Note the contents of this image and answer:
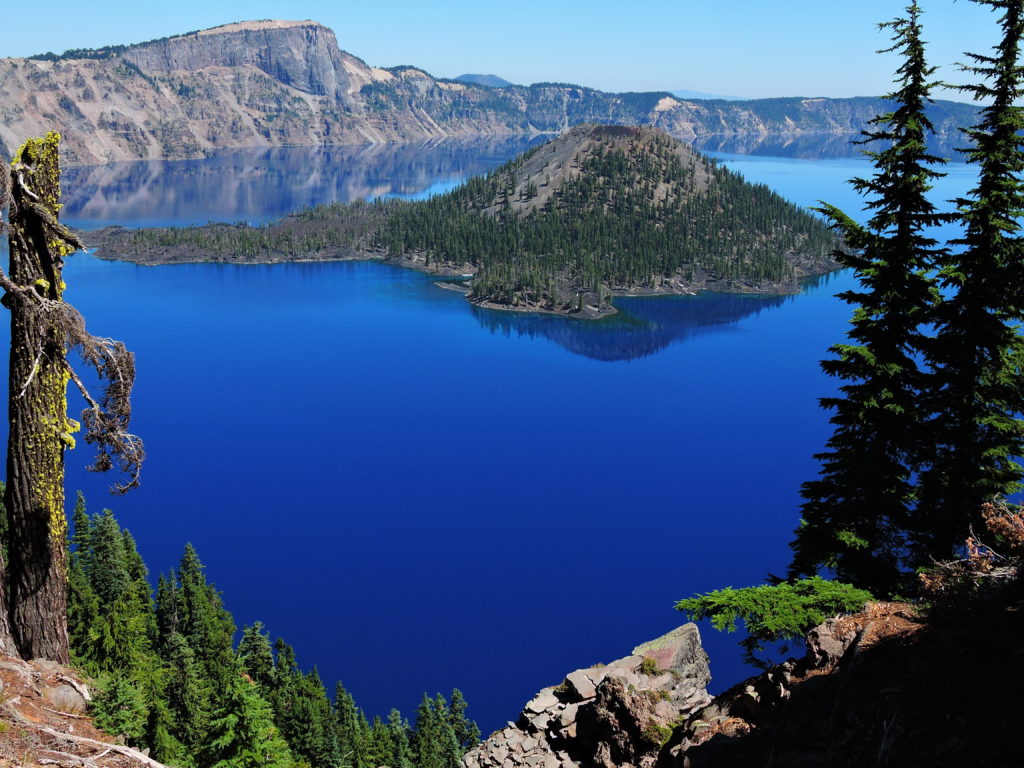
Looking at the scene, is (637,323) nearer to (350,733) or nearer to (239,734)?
(350,733)

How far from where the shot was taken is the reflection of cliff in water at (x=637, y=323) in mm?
146625

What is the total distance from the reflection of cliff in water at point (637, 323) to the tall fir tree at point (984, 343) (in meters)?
114

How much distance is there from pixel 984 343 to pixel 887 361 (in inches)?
106

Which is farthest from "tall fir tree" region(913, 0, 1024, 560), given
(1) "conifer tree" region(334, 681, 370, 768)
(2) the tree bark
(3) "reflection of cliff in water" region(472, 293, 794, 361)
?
(3) "reflection of cliff in water" region(472, 293, 794, 361)

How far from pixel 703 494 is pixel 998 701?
238 feet

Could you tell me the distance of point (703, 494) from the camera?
3268 inches

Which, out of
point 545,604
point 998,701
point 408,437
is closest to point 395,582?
point 545,604

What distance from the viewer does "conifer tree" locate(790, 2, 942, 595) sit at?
23.2 meters

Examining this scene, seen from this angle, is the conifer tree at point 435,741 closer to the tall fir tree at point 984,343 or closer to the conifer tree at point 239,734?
the conifer tree at point 239,734

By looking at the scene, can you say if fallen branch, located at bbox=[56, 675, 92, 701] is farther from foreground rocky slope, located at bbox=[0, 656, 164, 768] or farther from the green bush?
the green bush

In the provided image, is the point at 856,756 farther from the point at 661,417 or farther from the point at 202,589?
the point at 661,417

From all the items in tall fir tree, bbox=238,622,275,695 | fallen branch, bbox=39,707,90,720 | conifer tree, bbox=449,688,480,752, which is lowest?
conifer tree, bbox=449,688,480,752

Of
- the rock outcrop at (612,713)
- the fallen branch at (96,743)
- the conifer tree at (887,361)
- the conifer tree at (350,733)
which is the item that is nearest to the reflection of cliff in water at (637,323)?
the conifer tree at (350,733)

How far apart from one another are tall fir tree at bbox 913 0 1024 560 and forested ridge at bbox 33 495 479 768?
71.0 ft
